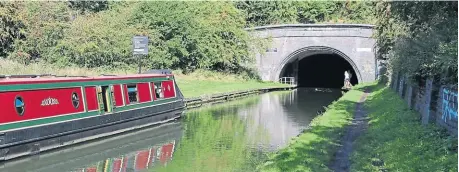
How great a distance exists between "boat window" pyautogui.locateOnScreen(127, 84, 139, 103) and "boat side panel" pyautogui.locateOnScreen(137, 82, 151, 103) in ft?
0.55

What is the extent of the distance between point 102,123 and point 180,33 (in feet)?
62.3

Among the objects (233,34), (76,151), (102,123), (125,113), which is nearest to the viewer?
(76,151)

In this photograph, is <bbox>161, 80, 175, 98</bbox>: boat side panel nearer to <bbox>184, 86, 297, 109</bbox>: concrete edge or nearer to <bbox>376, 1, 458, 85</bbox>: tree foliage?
<bbox>184, 86, 297, 109</bbox>: concrete edge

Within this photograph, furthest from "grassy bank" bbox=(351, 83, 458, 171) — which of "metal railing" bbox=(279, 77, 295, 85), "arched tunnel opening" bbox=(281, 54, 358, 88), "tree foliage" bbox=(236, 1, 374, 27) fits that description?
"tree foliage" bbox=(236, 1, 374, 27)

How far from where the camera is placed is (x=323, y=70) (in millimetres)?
47031

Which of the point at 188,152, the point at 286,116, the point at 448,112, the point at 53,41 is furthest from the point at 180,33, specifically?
the point at 448,112

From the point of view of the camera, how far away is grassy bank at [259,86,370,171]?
25.5 feet

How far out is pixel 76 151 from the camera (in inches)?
440

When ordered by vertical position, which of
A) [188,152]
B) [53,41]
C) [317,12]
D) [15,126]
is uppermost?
[317,12]

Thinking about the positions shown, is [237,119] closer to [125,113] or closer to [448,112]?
[125,113]

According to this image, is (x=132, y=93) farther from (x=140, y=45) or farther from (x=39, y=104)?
(x=140, y=45)

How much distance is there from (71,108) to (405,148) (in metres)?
7.06

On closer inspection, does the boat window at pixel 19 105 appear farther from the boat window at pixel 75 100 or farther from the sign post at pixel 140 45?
the sign post at pixel 140 45

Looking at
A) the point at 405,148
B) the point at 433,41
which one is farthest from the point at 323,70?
the point at 405,148
